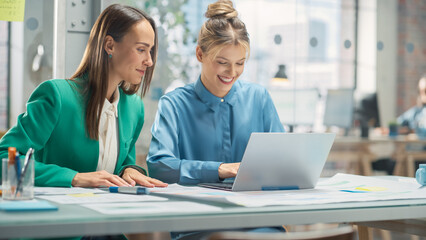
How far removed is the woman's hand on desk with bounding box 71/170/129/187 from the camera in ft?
5.24

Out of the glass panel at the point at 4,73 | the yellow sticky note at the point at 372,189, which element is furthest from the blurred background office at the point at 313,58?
the yellow sticky note at the point at 372,189

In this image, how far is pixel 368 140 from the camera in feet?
20.4

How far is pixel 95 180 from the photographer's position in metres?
1.60

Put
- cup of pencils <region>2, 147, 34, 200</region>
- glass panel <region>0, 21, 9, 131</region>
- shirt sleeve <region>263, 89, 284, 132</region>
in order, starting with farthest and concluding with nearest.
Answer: glass panel <region>0, 21, 9, 131</region>, shirt sleeve <region>263, 89, 284, 132</region>, cup of pencils <region>2, 147, 34, 200</region>

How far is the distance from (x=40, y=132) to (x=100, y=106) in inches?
8.7

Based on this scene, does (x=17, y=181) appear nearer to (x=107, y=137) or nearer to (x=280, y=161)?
(x=107, y=137)

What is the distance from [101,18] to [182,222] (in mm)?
1051

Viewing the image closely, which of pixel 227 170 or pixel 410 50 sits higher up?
pixel 410 50

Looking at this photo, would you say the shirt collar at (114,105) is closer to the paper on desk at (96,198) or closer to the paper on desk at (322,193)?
the paper on desk at (322,193)

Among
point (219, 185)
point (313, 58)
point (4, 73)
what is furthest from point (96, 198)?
point (313, 58)

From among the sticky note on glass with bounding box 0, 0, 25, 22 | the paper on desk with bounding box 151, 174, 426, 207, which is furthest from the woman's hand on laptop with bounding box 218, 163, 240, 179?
the sticky note on glass with bounding box 0, 0, 25, 22

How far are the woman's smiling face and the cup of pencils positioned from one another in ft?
3.04

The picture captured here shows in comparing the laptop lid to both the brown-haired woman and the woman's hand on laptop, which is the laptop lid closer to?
the woman's hand on laptop

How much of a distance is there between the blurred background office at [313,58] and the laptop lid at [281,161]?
182 cm
